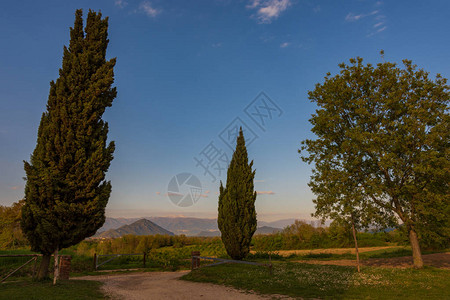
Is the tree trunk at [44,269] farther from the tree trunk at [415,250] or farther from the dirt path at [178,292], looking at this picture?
the tree trunk at [415,250]

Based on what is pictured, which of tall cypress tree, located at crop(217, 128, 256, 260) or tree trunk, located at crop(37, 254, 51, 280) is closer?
tree trunk, located at crop(37, 254, 51, 280)

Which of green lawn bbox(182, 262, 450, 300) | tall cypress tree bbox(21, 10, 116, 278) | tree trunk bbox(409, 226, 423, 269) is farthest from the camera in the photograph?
tree trunk bbox(409, 226, 423, 269)

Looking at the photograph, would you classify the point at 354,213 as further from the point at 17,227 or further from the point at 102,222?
the point at 17,227

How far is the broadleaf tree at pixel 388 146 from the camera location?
46.8 ft

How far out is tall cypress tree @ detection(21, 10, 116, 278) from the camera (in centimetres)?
1069

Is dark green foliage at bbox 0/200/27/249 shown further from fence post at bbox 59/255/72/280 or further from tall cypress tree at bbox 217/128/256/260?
tall cypress tree at bbox 217/128/256/260

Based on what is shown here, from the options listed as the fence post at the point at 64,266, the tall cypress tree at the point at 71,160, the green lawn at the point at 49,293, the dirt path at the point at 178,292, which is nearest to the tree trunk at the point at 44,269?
the tall cypress tree at the point at 71,160

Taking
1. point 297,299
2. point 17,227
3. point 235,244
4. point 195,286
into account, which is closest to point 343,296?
point 297,299

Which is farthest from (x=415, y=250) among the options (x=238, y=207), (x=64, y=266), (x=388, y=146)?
(x=64, y=266)

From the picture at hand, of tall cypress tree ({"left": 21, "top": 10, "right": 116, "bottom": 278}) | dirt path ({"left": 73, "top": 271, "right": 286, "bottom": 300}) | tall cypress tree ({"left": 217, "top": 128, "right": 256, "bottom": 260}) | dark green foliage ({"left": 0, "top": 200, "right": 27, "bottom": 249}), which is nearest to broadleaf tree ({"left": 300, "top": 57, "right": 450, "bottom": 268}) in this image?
tall cypress tree ({"left": 217, "top": 128, "right": 256, "bottom": 260})

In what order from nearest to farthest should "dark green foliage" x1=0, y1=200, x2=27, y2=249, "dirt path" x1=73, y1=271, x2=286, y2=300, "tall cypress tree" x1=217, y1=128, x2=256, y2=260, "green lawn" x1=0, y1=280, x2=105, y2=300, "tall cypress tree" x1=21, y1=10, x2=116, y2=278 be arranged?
"green lawn" x1=0, y1=280, x2=105, y2=300 → "dirt path" x1=73, y1=271, x2=286, y2=300 → "tall cypress tree" x1=21, y1=10, x2=116, y2=278 → "tall cypress tree" x1=217, y1=128, x2=256, y2=260 → "dark green foliage" x1=0, y1=200, x2=27, y2=249

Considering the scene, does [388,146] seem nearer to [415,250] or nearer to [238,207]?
[415,250]

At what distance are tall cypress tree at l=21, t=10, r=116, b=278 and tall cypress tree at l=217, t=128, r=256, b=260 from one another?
885cm

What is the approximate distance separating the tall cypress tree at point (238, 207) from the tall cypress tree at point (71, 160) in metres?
8.85
